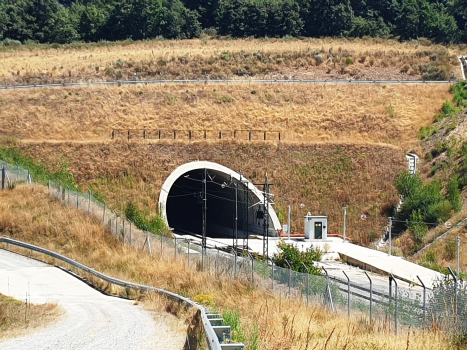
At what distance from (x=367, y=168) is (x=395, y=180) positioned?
76.7 inches

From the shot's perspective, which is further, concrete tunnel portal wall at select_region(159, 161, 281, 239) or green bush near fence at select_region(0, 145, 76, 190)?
concrete tunnel portal wall at select_region(159, 161, 281, 239)

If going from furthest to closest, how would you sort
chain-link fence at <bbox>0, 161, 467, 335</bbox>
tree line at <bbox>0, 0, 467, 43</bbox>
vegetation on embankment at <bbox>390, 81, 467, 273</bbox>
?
tree line at <bbox>0, 0, 467, 43</bbox> → vegetation on embankment at <bbox>390, 81, 467, 273</bbox> → chain-link fence at <bbox>0, 161, 467, 335</bbox>

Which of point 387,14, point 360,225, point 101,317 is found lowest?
point 360,225

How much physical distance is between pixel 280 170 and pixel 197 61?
81.8 ft

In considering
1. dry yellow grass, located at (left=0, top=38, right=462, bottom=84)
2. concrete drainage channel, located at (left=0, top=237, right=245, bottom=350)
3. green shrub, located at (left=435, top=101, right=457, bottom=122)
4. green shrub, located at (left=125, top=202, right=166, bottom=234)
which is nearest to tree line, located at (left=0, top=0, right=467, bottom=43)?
dry yellow grass, located at (left=0, top=38, right=462, bottom=84)

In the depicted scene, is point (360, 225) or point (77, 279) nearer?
point (77, 279)

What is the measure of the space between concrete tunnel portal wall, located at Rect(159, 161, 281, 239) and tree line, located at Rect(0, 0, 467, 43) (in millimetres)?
49294

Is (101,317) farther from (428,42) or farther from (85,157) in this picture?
(428,42)

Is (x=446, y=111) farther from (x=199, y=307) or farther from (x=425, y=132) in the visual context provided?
(x=199, y=307)

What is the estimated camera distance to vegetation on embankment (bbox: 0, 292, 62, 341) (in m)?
17.9

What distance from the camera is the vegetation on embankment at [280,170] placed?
4781cm

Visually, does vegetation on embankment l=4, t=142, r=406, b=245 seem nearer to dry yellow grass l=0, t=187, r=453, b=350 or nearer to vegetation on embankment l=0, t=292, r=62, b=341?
dry yellow grass l=0, t=187, r=453, b=350

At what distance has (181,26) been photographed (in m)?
106

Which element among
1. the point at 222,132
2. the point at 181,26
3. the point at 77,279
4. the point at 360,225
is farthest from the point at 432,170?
the point at 181,26
